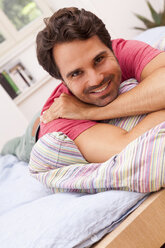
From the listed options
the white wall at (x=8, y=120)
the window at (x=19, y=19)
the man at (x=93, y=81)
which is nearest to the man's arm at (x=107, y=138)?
the man at (x=93, y=81)

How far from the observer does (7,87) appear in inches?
128

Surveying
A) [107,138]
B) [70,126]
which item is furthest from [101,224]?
[70,126]

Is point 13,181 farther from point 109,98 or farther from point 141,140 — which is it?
point 141,140

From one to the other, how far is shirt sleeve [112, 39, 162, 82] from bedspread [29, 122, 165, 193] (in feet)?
1.41

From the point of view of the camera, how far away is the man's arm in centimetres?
90

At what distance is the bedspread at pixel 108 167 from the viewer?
2.28 ft

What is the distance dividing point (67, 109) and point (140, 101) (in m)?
0.30

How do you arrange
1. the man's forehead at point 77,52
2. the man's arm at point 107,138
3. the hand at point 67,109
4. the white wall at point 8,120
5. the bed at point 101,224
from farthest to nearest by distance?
the white wall at point 8,120 → the hand at point 67,109 → the man's forehead at point 77,52 → the man's arm at point 107,138 → the bed at point 101,224

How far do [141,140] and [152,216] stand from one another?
0.18 meters

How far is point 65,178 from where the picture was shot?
886 millimetres

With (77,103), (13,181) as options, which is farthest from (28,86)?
(77,103)

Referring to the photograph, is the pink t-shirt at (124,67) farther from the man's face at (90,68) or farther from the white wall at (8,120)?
the white wall at (8,120)

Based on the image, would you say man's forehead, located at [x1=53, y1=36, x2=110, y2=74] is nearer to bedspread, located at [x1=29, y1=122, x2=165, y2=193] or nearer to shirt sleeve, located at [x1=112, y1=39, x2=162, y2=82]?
shirt sleeve, located at [x1=112, y1=39, x2=162, y2=82]

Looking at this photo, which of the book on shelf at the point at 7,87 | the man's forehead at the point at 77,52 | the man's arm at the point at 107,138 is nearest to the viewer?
the man's arm at the point at 107,138
